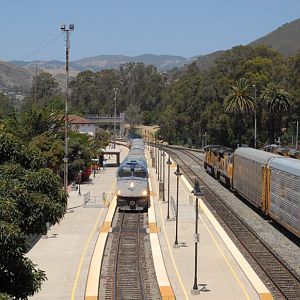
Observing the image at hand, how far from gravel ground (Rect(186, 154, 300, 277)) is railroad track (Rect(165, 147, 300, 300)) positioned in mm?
394

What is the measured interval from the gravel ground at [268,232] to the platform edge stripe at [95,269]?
7856 mm

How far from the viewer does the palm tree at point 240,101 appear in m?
93.7

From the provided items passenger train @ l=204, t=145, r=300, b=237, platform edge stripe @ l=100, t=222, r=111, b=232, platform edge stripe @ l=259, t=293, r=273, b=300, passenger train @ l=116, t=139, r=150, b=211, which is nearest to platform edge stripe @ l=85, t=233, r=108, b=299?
platform edge stripe @ l=100, t=222, r=111, b=232

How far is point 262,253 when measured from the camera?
92.4ft

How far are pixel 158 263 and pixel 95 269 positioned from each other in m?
2.68

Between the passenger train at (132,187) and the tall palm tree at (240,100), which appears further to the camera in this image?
the tall palm tree at (240,100)

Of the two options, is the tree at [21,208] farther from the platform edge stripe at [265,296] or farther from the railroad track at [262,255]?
the railroad track at [262,255]

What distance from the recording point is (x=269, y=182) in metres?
33.6

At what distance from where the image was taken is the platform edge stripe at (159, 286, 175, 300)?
2156cm

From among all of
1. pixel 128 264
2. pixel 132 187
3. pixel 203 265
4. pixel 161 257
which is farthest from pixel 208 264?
pixel 132 187

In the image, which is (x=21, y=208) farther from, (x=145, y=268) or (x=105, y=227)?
(x=105, y=227)

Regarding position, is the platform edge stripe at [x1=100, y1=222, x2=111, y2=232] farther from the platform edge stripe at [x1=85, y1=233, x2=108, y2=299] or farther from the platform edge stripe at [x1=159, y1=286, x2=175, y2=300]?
the platform edge stripe at [x1=159, y1=286, x2=175, y2=300]

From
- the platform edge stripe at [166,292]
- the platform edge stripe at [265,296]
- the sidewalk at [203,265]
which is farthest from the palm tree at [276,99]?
the platform edge stripe at [265,296]

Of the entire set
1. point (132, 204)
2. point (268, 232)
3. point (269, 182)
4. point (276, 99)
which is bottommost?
point (268, 232)
